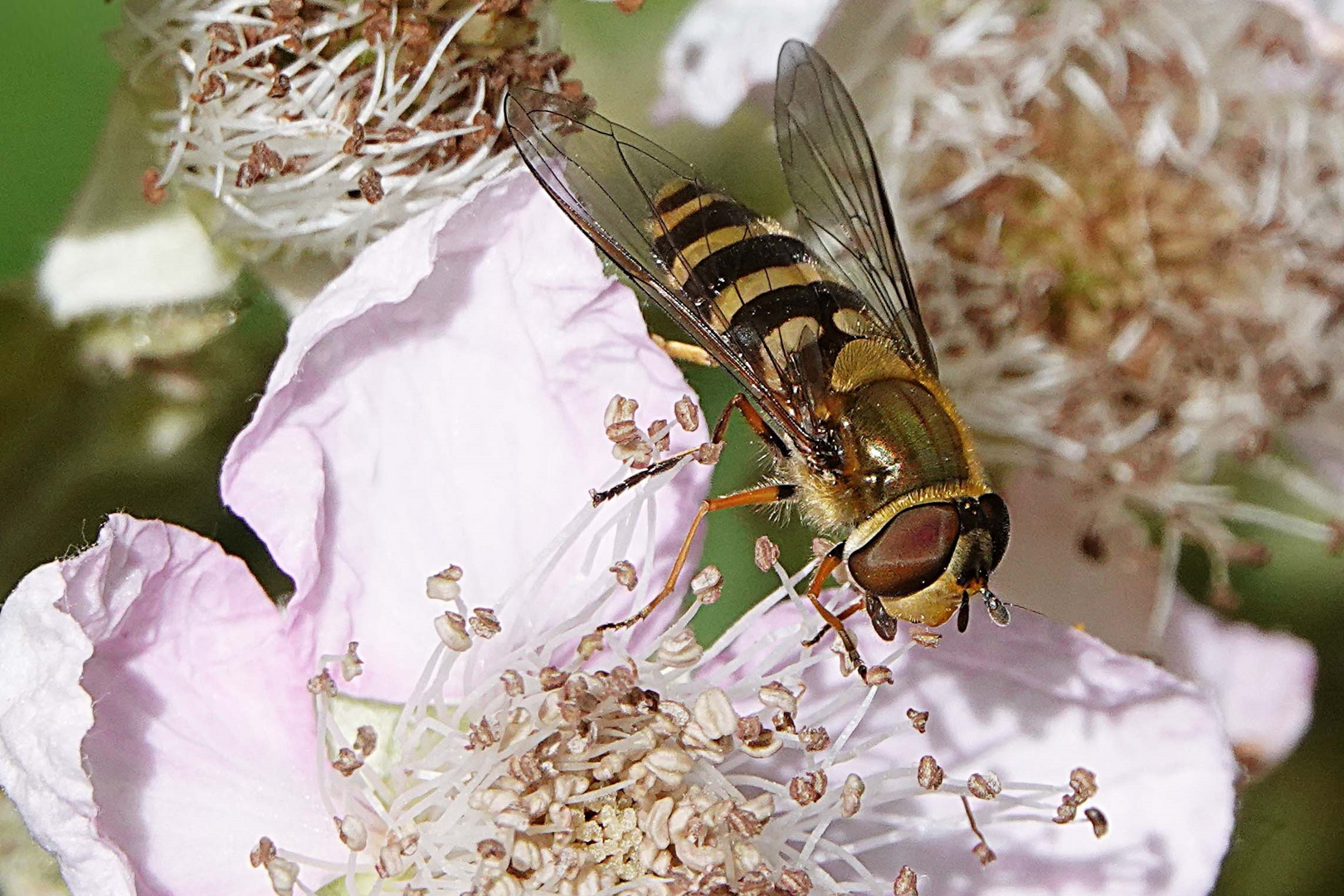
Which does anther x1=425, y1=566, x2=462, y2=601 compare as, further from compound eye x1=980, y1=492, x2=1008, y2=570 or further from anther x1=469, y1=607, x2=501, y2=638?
compound eye x1=980, y1=492, x2=1008, y2=570

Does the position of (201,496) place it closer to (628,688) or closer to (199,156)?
(199,156)

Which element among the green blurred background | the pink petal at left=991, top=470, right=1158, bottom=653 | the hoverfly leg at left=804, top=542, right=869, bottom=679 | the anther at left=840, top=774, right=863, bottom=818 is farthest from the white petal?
the pink petal at left=991, top=470, right=1158, bottom=653

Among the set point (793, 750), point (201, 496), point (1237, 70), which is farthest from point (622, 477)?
point (1237, 70)

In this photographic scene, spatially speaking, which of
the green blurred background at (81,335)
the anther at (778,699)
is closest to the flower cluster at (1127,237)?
the green blurred background at (81,335)

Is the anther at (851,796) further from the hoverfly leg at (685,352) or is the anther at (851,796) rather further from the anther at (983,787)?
the hoverfly leg at (685,352)

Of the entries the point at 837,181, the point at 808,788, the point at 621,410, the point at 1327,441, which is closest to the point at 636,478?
the point at 621,410

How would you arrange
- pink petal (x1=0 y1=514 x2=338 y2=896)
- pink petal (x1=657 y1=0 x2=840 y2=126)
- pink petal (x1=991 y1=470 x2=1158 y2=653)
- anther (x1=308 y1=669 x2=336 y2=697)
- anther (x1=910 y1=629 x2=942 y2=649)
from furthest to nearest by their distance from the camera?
pink petal (x1=991 y1=470 x2=1158 y2=653)
pink petal (x1=657 y1=0 x2=840 y2=126)
anther (x1=910 y1=629 x2=942 y2=649)
anther (x1=308 y1=669 x2=336 y2=697)
pink petal (x1=0 y1=514 x2=338 y2=896)

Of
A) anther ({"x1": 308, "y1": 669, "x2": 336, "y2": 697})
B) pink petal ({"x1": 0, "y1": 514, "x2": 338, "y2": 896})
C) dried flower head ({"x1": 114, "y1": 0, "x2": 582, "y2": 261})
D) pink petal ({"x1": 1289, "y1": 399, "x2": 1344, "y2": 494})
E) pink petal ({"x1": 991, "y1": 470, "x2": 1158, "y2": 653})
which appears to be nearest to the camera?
pink petal ({"x1": 0, "y1": 514, "x2": 338, "y2": 896})
